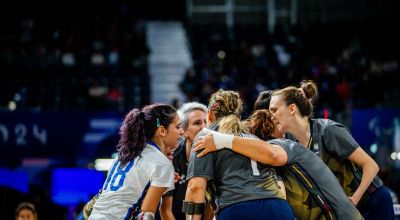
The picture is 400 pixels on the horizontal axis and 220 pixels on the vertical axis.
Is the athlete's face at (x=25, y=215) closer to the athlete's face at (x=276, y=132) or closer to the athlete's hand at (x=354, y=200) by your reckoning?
the athlete's face at (x=276, y=132)

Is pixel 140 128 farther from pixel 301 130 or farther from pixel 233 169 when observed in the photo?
pixel 301 130

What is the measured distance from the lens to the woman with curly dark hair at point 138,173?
4500 millimetres

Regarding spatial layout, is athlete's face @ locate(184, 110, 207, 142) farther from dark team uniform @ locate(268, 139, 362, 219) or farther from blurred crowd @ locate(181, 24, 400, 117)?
blurred crowd @ locate(181, 24, 400, 117)

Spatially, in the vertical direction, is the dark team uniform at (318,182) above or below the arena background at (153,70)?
above

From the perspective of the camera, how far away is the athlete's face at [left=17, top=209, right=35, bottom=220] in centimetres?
725

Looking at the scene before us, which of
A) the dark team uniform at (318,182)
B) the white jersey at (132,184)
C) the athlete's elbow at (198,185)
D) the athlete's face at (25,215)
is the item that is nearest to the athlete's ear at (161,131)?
the white jersey at (132,184)

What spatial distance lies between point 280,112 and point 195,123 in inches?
43.2

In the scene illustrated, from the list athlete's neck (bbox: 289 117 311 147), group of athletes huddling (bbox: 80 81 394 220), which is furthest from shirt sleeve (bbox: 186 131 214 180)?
athlete's neck (bbox: 289 117 311 147)

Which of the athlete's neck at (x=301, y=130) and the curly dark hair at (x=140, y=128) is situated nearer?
the curly dark hair at (x=140, y=128)

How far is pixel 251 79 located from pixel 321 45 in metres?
4.96

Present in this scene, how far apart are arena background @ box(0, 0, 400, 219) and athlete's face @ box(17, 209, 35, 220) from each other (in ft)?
6.22

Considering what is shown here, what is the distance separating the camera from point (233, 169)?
14.5 ft

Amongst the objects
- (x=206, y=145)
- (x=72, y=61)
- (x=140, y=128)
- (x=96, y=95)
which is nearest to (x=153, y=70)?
(x=72, y=61)

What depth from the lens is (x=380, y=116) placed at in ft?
39.1
